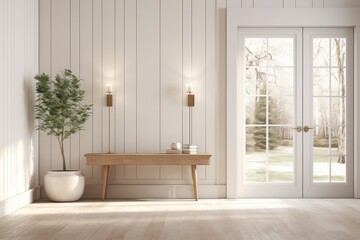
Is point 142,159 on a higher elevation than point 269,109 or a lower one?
lower

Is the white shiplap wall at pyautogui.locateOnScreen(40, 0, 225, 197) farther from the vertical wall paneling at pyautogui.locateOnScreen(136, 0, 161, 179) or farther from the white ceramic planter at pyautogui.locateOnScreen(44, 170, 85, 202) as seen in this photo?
the white ceramic planter at pyautogui.locateOnScreen(44, 170, 85, 202)

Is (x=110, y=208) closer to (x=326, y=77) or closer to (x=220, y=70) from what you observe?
(x=220, y=70)

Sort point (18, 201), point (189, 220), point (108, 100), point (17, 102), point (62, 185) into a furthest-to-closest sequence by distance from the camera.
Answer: point (108, 100), point (62, 185), point (17, 102), point (18, 201), point (189, 220)

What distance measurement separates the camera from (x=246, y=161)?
7426 millimetres

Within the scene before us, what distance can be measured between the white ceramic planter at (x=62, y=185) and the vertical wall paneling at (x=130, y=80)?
2.44 feet

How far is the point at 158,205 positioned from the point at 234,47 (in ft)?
7.61

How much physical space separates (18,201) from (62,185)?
0.66 m

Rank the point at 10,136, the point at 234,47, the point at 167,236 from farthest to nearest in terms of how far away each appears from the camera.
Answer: the point at 234,47 → the point at 10,136 → the point at 167,236

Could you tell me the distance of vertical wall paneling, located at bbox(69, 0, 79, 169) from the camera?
734cm

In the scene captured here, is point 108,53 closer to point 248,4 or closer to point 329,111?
point 248,4

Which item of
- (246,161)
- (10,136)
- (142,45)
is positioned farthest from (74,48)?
(246,161)

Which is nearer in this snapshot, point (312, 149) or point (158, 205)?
point (158, 205)

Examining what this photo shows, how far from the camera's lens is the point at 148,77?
289 inches

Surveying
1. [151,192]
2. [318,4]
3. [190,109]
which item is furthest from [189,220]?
[318,4]
